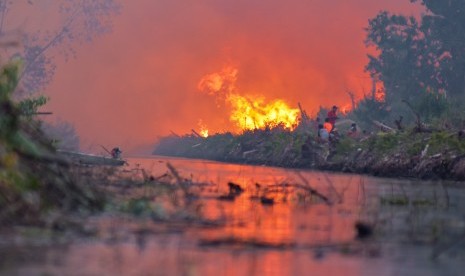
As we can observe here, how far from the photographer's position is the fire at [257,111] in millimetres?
72750

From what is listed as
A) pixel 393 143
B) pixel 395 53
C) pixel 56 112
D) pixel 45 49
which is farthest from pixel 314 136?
pixel 56 112

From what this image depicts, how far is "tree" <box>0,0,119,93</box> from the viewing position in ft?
282

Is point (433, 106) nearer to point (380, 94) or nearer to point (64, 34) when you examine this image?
point (380, 94)

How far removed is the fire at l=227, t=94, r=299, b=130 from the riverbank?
5.16 m

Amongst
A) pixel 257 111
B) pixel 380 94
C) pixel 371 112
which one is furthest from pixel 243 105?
pixel 371 112

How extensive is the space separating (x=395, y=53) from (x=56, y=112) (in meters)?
44.0

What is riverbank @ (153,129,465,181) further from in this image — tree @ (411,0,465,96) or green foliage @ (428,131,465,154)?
tree @ (411,0,465,96)

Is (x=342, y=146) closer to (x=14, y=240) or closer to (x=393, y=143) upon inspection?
(x=393, y=143)

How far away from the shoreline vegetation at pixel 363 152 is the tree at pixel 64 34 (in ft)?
74.8

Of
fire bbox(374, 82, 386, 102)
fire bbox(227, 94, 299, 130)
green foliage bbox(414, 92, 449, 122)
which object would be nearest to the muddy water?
green foliage bbox(414, 92, 449, 122)

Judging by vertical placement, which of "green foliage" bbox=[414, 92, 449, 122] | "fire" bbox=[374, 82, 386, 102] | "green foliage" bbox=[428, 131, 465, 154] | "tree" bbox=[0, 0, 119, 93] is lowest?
"green foliage" bbox=[428, 131, 465, 154]

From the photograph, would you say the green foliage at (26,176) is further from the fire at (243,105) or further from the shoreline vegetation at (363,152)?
the fire at (243,105)

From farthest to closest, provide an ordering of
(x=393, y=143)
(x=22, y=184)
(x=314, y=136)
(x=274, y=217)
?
(x=314, y=136), (x=393, y=143), (x=274, y=217), (x=22, y=184)

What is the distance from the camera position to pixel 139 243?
12219mm
